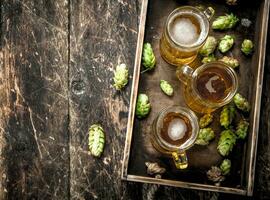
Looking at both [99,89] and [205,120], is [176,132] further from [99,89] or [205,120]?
[99,89]

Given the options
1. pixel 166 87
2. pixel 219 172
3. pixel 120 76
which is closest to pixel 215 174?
pixel 219 172

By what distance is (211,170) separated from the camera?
1088 millimetres

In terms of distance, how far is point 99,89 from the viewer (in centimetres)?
120

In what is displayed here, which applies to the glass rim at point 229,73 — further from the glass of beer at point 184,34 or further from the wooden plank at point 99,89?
the wooden plank at point 99,89

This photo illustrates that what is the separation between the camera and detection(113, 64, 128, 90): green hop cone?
3.81ft

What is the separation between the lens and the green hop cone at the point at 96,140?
3.83 ft

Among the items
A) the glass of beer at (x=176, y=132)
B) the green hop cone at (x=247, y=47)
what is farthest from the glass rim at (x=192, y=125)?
the green hop cone at (x=247, y=47)

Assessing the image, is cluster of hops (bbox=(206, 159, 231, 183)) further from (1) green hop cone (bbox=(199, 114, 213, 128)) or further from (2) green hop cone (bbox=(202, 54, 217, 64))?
(2) green hop cone (bbox=(202, 54, 217, 64))

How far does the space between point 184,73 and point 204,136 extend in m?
0.17

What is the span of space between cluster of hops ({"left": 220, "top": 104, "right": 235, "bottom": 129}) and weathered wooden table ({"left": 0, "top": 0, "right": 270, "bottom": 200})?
181mm

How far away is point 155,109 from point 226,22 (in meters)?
0.28

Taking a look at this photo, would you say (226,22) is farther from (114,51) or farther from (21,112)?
(21,112)

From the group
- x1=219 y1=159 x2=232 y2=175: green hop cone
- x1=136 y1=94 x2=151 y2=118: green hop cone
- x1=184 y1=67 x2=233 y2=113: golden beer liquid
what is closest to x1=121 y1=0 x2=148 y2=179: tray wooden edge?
x1=136 y1=94 x2=151 y2=118: green hop cone

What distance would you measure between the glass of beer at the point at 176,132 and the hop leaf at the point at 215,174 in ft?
0.27
